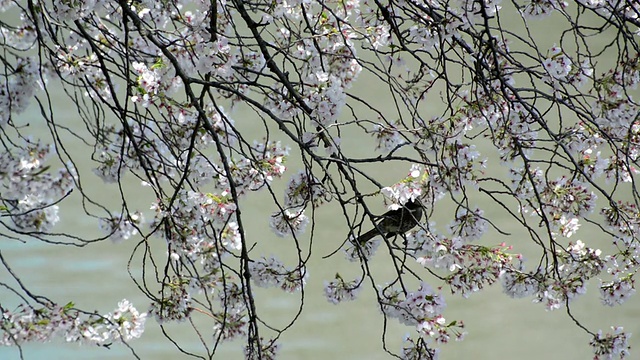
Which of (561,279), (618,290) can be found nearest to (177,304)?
(561,279)

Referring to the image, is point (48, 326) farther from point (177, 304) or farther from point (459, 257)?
point (459, 257)

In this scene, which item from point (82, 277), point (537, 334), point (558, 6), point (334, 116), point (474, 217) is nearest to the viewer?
point (334, 116)

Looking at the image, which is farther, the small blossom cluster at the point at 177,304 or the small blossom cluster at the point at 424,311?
the small blossom cluster at the point at 177,304

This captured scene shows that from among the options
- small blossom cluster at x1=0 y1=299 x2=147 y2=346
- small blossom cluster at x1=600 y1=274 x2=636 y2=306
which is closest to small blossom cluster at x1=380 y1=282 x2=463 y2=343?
small blossom cluster at x1=0 y1=299 x2=147 y2=346

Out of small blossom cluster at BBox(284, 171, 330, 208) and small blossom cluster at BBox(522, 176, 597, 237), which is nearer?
small blossom cluster at BBox(284, 171, 330, 208)

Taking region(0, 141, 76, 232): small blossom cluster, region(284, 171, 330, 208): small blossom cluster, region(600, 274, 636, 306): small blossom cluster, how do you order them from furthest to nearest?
region(600, 274, 636, 306): small blossom cluster → region(284, 171, 330, 208): small blossom cluster → region(0, 141, 76, 232): small blossom cluster

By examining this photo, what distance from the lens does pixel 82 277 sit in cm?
350

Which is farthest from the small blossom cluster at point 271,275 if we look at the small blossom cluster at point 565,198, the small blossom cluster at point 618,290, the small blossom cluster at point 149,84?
the small blossom cluster at point 618,290

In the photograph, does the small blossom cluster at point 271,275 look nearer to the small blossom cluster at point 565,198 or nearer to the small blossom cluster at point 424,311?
the small blossom cluster at point 424,311

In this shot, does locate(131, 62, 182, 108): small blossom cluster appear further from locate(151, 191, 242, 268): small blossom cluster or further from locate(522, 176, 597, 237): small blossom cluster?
locate(522, 176, 597, 237): small blossom cluster

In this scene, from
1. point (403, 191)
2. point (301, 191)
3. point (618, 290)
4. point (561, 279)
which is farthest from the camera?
point (618, 290)

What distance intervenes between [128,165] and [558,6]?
0.94 m

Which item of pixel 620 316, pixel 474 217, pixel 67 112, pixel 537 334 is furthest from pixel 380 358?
pixel 474 217

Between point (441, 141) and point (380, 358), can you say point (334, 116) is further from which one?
point (380, 358)
